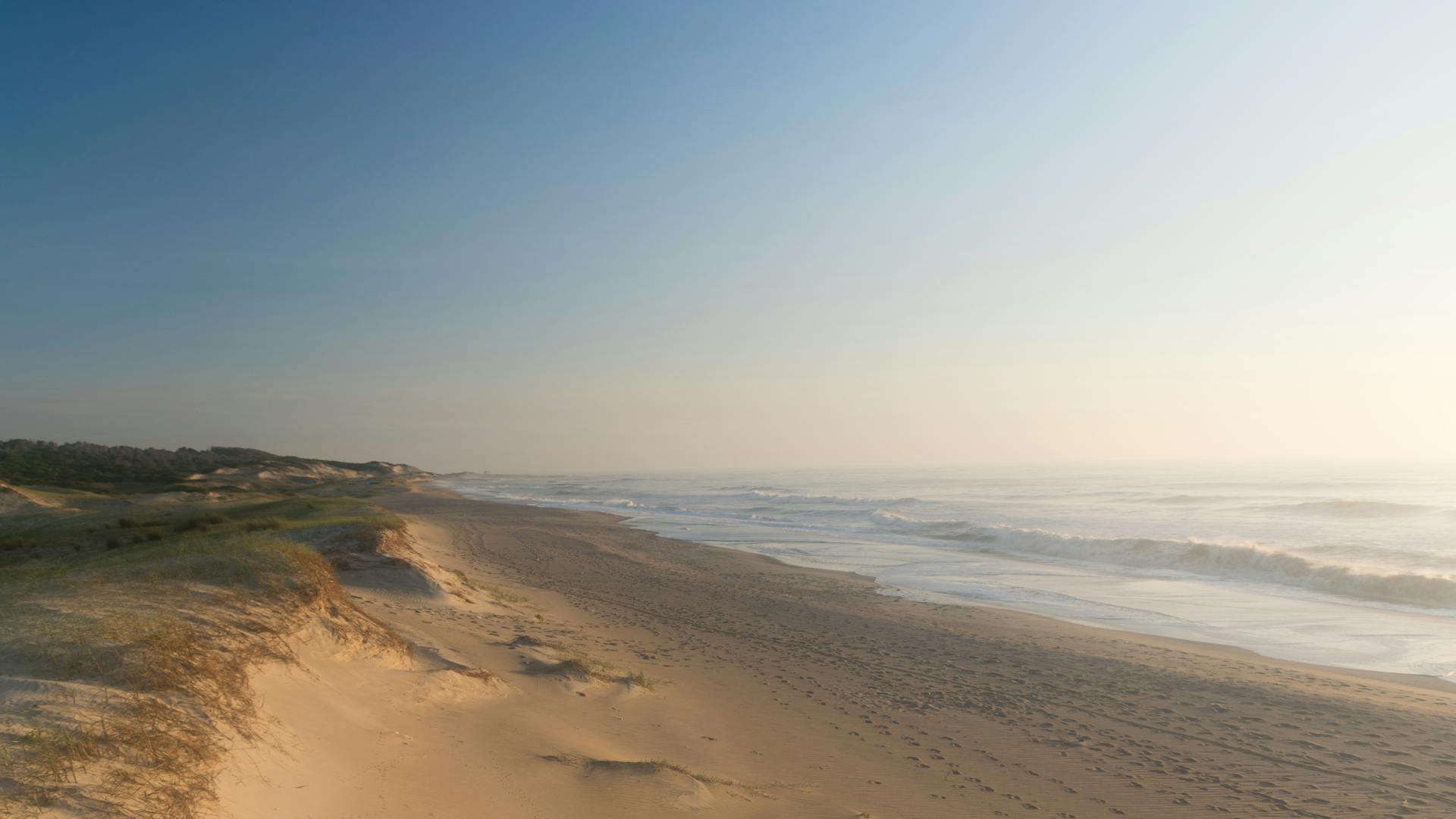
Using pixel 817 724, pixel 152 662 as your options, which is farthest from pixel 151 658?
pixel 817 724

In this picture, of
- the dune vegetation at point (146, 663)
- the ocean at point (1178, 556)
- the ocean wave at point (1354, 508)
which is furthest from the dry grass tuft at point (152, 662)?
the ocean wave at point (1354, 508)

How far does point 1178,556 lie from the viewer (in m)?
28.4

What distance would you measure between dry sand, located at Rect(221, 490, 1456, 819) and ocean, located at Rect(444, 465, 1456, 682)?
11.9ft

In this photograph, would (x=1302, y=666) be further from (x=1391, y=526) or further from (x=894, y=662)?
(x=1391, y=526)

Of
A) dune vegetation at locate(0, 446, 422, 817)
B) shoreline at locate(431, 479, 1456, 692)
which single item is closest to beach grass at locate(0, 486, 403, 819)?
dune vegetation at locate(0, 446, 422, 817)

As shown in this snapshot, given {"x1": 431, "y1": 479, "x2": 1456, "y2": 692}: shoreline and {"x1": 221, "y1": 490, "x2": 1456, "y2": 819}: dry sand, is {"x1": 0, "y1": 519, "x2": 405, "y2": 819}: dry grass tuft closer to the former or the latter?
{"x1": 221, "y1": 490, "x2": 1456, "y2": 819}: dry sand

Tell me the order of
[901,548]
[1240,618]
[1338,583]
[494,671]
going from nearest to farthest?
1. [494,671]
2. [1240,618]
3. [1338,583]
4. [901,548]

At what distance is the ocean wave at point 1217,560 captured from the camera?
2086 cm

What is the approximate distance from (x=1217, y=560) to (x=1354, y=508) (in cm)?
2929

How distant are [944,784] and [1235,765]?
11.5ft

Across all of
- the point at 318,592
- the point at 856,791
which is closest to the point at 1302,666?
the point at 856,791

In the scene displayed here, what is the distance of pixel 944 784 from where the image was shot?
24.7 feet

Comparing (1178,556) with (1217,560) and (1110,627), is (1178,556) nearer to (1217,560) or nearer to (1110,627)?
(1217,560)

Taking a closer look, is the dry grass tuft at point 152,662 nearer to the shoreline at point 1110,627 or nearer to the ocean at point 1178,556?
the shoreline at point 1110,627
